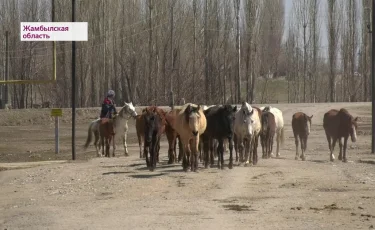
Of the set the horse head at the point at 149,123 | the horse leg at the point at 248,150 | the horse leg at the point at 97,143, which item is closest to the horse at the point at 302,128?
the horse leg at the point at 248,150

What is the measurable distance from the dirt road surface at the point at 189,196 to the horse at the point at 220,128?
52 centimetres

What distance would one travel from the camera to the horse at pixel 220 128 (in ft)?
76.8

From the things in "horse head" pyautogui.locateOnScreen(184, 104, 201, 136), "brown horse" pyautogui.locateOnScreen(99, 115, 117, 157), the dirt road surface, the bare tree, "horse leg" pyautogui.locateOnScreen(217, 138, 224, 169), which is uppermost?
the bare tree

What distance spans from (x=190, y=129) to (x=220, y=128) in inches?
57.6

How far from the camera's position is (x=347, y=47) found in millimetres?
78312

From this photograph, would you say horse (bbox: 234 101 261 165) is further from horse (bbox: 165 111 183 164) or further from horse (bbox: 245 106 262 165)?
horse (bbox: 165 111 183 164)

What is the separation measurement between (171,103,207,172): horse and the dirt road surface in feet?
1.39

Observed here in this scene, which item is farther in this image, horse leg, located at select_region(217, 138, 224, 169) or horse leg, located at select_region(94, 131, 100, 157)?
horse leg, located at select_region(94, 131, 100, 157)

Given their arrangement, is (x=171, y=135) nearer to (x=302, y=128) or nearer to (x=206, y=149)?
(x=206, y=149)

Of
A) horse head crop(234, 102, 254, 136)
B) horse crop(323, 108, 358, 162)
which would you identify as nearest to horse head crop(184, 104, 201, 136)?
horse head crop(234, 102, 254, 136)

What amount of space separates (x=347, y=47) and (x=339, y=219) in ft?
214

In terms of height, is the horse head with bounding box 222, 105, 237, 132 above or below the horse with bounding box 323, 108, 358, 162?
above

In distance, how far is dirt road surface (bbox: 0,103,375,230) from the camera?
47.2 ft

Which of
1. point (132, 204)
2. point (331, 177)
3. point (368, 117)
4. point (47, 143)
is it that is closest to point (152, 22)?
point (368, 117)
